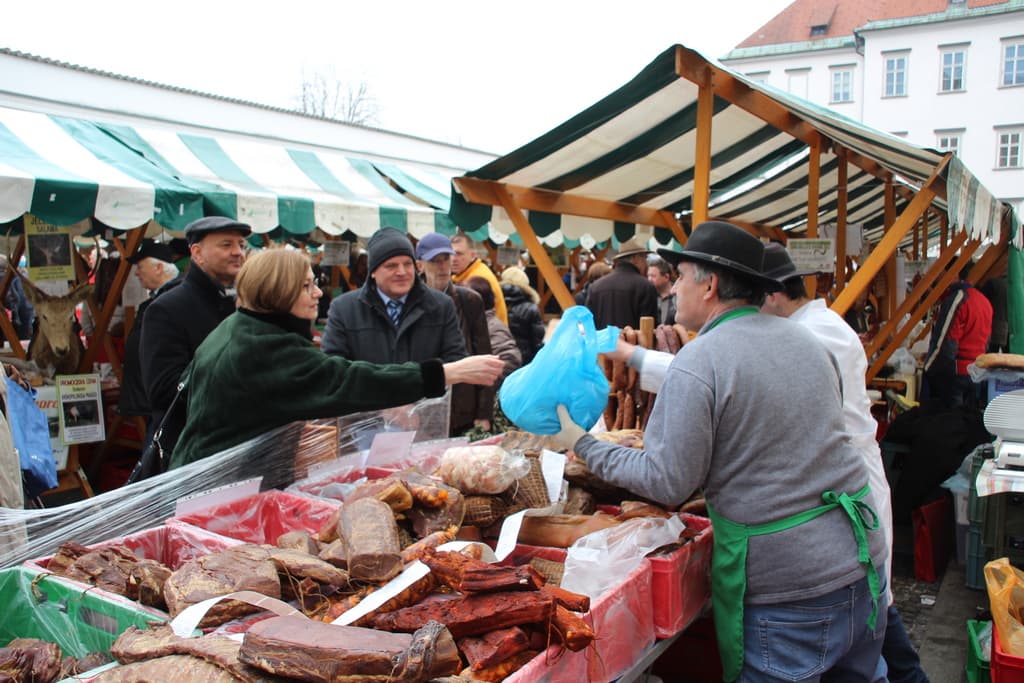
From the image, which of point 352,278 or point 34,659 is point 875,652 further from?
point 352,278

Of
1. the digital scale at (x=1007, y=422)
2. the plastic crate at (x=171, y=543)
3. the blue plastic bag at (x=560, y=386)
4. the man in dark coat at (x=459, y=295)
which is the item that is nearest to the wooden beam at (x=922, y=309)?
the digital scale at (x=1007, y=422)

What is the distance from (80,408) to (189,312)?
2.99 m

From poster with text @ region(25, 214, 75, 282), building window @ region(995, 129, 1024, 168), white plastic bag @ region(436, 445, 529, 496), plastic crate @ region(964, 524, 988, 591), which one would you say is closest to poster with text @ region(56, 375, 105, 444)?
poster with text @ region(25, 214, 75, 282)

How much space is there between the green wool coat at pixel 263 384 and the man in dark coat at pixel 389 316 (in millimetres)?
1113

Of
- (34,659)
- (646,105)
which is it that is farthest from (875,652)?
(646,105)

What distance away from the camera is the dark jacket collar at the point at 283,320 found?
245 cm

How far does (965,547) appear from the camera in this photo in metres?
4.81

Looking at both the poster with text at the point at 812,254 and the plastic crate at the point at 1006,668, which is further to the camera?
the poster with text at the point at 812,254

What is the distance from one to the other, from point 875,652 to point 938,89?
42867mm

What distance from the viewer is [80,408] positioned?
5703 mm

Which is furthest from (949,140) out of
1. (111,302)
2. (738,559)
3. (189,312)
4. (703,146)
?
(738,559)

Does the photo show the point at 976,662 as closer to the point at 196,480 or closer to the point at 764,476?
the point at 764,476

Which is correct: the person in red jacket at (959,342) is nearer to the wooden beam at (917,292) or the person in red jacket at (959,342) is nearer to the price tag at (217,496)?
the wooden beam at (917,292)

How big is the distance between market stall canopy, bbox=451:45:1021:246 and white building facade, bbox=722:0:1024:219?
33.1m
